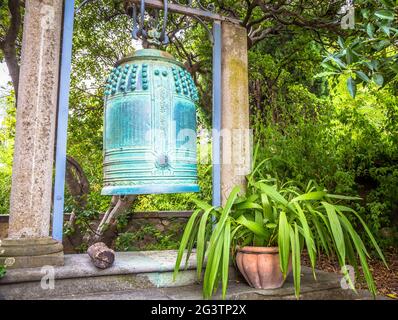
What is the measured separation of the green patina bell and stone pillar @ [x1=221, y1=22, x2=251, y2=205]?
25.6 inches

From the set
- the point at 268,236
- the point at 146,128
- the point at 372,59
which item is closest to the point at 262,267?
the point at 268,236

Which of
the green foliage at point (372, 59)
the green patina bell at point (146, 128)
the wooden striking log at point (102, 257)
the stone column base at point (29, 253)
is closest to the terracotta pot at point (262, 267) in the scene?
the green patina bell at point (146, 128)

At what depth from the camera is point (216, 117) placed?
2.83m

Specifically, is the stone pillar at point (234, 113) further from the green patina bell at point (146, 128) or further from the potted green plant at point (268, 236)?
the green patina bell at point (146, 128)

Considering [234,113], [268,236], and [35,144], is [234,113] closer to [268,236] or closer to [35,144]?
[268,236]

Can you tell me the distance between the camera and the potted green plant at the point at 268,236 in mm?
1974

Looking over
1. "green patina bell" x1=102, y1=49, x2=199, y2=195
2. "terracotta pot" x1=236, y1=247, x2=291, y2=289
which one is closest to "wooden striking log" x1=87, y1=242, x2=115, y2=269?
"green patina bell" x1=102, y1=49, x2=199, y2=195

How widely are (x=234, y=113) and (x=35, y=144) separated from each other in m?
1.53

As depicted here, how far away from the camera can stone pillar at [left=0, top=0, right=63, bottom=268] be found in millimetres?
2139

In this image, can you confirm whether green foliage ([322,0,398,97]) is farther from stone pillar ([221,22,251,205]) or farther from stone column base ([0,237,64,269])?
stone column base ([0,237,64,269])

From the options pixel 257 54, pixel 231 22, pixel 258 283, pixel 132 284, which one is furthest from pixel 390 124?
pixel 132 284

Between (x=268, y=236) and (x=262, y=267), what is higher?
(x=268, y=236)

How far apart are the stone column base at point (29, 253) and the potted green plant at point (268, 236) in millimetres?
788

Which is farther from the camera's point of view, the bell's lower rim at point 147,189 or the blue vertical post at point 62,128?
the blue vertical post at point 62,128
